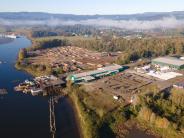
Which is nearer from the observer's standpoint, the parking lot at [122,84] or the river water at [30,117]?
the river water at [30,117]

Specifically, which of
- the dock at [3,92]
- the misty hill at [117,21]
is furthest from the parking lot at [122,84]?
the misty hill at [117,21]

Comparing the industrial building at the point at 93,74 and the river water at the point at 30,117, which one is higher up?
the industrial building at the point at 93,74

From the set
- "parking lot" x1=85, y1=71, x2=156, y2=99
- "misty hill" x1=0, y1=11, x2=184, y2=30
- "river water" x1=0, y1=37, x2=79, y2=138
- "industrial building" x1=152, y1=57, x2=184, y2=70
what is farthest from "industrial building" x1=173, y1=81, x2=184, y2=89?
"misty hill" x1=0, y1=11, x2=184, y2=30

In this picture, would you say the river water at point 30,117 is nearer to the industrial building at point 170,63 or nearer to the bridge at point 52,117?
the bridge at point 52,117

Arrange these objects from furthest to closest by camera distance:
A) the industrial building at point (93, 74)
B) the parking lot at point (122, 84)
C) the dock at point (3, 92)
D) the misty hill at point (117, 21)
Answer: the misty hill at point (117, 21) < the industrial building at point (93, 74) < the dock at point (3, 92) < the parking lot at point (122, 84)

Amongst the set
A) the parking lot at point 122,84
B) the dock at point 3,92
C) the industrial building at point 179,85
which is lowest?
the dock at point 3,92

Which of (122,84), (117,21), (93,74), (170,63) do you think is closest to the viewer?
(122,84)

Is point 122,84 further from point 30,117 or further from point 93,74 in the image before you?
point 30,117

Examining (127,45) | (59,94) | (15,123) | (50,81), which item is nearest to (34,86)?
(50,81)

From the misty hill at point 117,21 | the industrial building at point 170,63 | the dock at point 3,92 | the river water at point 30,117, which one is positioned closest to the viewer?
the river water at point 30,117

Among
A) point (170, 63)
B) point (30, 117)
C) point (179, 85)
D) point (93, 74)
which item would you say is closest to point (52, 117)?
point (30, 117)

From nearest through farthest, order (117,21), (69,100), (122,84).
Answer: (69,100)
(122,84)
(117,21)
